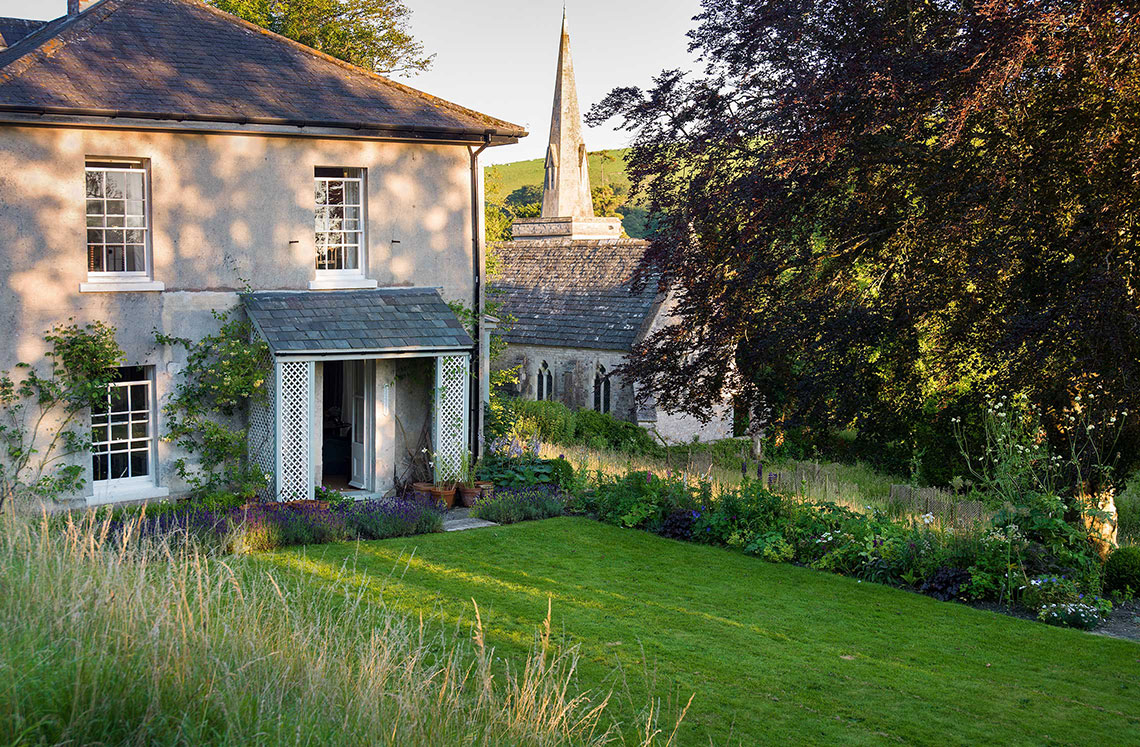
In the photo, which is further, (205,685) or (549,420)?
(549,420)

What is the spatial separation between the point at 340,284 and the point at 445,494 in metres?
4.01

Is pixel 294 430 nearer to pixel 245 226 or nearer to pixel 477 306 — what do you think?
pixel 245 226

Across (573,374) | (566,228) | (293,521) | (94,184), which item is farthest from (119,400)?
(566,228)

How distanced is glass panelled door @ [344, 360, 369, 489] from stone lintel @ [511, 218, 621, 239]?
33.0 m

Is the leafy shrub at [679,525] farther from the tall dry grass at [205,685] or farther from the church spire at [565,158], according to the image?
the church spire at [565,158]

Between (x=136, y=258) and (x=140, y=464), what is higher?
(x=136, y=258)

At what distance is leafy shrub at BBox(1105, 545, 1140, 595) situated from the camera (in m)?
12.1

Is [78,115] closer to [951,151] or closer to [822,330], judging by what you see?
[822,330]

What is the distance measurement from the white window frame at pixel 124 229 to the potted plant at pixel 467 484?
5.64 metres

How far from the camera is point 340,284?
56.2 feet

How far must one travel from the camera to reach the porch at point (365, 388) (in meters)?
15.8

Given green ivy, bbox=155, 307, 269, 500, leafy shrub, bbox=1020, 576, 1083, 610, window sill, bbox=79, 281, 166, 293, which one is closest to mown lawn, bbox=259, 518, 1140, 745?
leafy shrub, bbox=1020, 576, 1083, 610

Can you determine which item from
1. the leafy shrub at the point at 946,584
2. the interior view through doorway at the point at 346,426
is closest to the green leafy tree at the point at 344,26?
the interior view through doorway at the point at 346,426

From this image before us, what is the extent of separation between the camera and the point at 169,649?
18.0 ft
